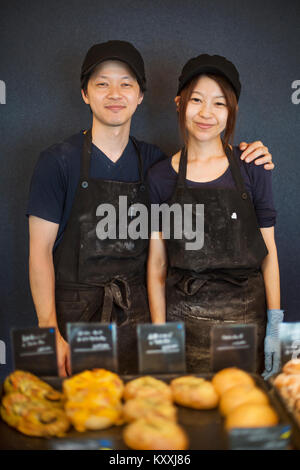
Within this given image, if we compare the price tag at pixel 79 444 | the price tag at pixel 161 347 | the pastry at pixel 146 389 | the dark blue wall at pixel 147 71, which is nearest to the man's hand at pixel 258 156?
the dark blue wall at pixel 147 71

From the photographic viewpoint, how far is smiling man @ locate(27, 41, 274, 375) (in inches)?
77.8

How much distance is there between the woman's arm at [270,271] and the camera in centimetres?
211

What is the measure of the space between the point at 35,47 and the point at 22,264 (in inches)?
46.2

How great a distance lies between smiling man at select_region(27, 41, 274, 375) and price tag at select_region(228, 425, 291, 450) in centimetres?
104

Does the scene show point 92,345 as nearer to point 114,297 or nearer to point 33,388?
point 33,388

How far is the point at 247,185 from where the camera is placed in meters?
2.07

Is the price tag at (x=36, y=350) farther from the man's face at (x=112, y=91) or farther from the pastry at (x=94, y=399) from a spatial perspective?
the man's face at (x=112, y=91)

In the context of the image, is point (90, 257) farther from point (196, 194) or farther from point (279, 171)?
point (279, 171)

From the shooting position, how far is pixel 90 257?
2.03 m

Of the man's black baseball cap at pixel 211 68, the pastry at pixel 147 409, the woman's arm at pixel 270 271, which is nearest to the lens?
the pastry at pixel 147 409

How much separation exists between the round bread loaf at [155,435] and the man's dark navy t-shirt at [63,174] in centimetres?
109

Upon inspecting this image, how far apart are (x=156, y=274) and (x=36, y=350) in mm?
880

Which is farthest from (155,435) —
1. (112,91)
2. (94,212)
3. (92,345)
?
(112,91)
